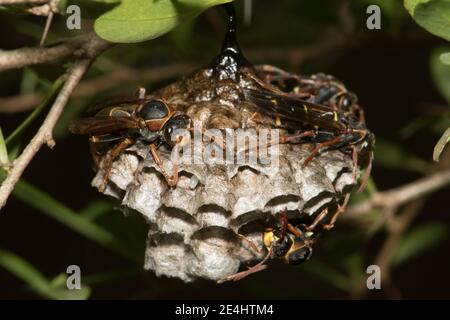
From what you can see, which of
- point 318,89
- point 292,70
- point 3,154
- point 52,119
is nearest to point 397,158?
point 292,70

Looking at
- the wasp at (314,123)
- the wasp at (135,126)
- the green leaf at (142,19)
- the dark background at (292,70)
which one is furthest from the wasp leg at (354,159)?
the dark background at (292,70)

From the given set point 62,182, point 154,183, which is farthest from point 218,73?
point 62,182

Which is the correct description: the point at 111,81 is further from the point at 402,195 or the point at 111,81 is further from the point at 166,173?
the point at 402,195

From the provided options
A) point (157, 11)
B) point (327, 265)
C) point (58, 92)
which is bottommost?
point (327, 265)

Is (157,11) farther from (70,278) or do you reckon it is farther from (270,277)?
(270,277)

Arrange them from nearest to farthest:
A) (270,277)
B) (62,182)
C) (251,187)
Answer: (251,187) → (62,182) → (270,277)

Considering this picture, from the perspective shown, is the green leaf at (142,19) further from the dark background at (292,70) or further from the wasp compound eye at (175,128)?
the dark background at (292,70)
